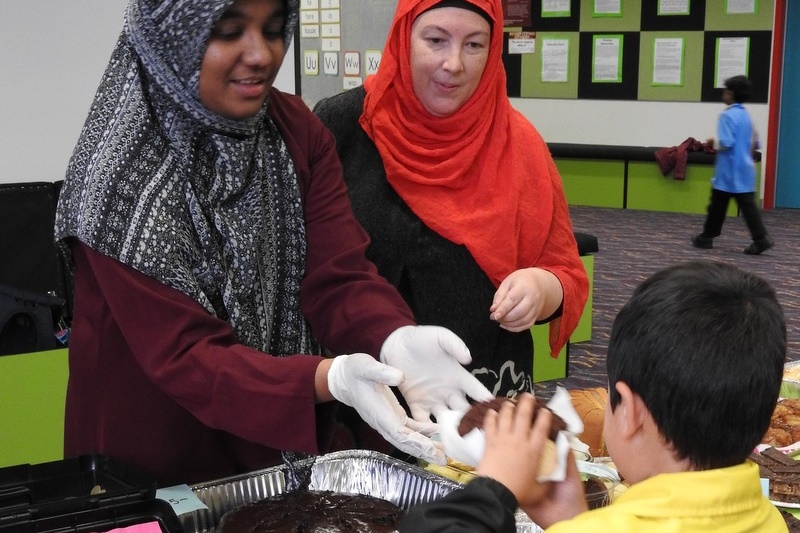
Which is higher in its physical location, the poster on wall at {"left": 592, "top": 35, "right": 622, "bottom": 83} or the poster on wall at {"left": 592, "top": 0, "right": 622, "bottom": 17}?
the poster on wall at {"left": 592, "top": 0, "right": 622, "bottom": 17}

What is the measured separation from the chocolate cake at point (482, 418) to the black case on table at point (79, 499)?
1.37 feet

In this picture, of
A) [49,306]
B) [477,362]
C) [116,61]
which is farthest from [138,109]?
[49,306]

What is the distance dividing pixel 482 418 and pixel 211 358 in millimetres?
390

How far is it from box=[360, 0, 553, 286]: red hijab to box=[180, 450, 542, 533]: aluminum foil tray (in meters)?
0.55

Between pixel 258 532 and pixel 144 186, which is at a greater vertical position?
pixel 144 186

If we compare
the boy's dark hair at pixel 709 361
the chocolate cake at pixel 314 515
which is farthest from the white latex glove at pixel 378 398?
the boy's dark hair at pixel 709 361

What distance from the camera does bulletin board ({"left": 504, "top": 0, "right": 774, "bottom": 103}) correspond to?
29.4 ft

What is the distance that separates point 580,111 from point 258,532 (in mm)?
8986

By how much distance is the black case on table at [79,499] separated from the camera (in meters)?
1.28

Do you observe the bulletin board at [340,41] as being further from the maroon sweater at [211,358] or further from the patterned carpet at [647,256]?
the maroon sweater at [211,358]

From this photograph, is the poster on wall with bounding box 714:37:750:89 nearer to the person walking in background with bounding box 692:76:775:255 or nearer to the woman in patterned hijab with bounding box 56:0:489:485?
the person walking in background with bounding box 692:76:775:255

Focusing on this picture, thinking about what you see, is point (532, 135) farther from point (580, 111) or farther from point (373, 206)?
point (580, 111)

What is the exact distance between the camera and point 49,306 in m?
3.00

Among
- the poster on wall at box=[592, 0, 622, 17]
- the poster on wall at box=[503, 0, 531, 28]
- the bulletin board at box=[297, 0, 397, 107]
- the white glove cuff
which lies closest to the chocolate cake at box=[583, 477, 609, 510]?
the white glove cuff
